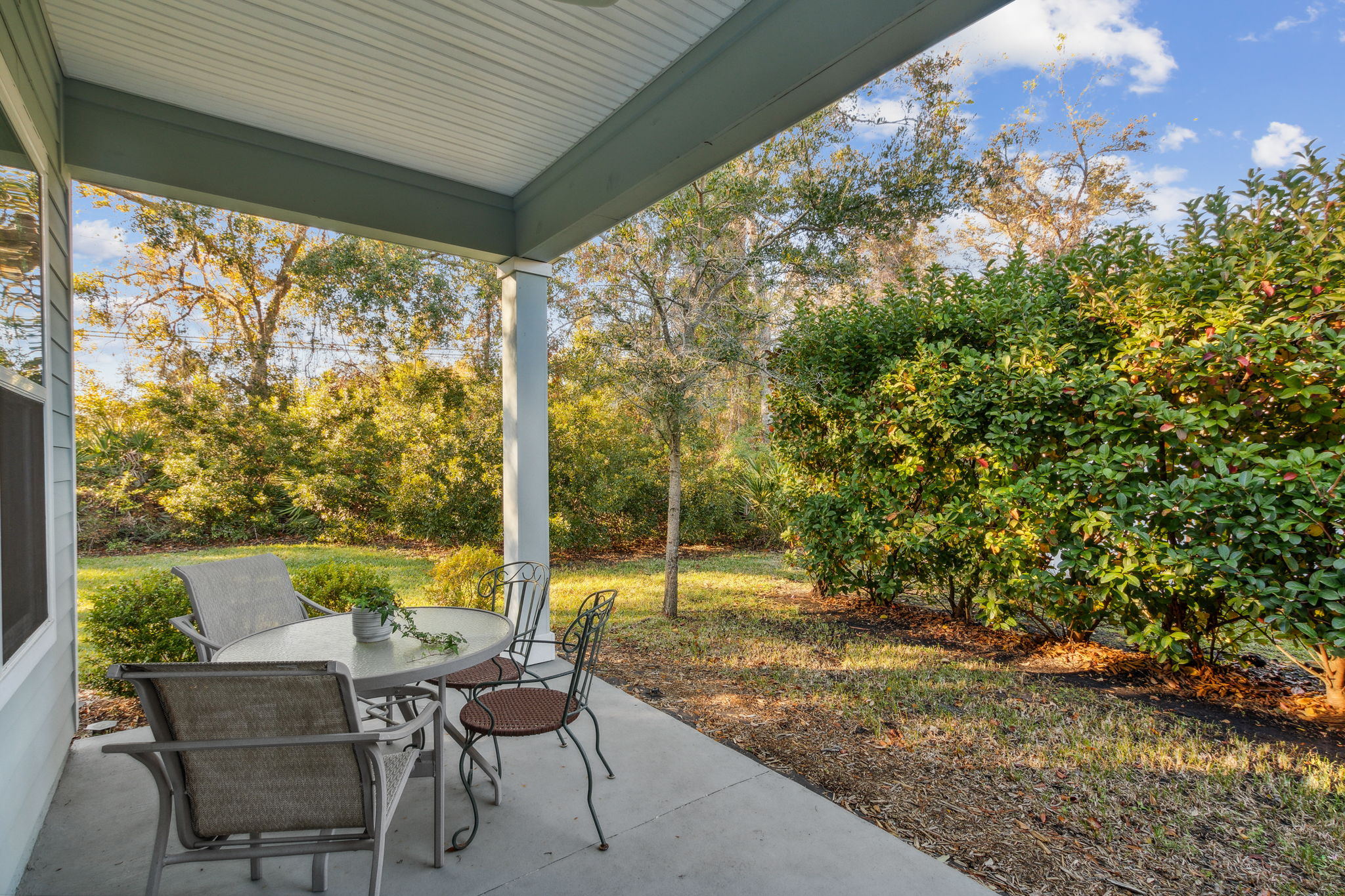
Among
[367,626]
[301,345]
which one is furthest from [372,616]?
→ [301,345]

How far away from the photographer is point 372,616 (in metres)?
2.21

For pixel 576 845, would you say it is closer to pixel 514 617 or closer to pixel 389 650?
pixel 389 650

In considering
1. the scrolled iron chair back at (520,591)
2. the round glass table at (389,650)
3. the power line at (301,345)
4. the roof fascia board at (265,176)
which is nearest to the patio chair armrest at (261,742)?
the round glass table at (389,650)

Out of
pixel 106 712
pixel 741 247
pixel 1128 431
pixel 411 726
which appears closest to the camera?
pixel 411 726

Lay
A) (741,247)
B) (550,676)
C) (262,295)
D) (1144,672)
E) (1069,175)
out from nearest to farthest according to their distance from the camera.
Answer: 1. (550,676)
2. (1144,672)
3. (741,247)
4. (262,295)
5. (1069,175)

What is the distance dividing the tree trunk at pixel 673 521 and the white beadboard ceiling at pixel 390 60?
99.2 inches

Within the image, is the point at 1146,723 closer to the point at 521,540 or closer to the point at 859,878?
the point at 859,878

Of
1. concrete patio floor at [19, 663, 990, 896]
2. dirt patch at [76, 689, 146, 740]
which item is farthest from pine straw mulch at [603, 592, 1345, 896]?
dirt patch at [76, 689, 146, 740]

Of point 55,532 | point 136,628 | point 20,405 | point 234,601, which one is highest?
point 20,405

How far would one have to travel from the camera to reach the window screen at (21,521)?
5.62 feet

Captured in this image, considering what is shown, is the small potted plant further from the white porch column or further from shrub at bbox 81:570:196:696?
shrub at bbox 81:570:196:696

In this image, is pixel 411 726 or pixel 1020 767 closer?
pixel 411 726

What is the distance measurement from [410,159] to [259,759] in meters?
3.10

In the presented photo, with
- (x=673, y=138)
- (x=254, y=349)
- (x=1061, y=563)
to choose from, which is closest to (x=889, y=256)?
(x=1061, y=563)
